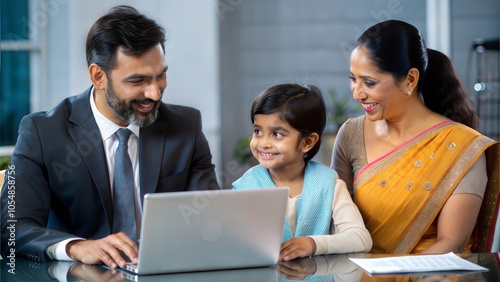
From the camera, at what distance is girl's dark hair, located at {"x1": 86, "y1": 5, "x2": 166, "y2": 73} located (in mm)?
2197

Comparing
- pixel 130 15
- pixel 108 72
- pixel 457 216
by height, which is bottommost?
pixel 457 216

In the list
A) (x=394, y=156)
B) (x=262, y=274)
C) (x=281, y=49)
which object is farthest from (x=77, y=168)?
(x=281, y=49)

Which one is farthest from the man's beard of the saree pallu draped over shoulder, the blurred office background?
the blurred office background

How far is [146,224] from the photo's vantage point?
1.54m

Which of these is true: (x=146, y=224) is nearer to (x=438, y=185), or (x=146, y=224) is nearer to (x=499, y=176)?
(x=438, y=185)

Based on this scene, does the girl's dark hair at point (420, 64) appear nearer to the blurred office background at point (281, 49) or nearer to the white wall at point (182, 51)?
the white wall at point (182, 51)

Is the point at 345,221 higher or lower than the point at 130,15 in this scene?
lower

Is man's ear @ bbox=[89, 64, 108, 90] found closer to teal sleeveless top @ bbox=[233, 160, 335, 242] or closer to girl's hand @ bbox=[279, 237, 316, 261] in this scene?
teal sleeveless top @ bbox=[233, 160, 335, 242]

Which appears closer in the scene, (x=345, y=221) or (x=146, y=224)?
(x=146, y=224)

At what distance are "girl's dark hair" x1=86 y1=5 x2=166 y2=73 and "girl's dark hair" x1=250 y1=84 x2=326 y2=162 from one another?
0.38m

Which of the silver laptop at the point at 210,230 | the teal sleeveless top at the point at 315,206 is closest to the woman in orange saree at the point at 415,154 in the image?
the teal sleeveless top at the point at 315,206

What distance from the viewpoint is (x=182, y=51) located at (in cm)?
511

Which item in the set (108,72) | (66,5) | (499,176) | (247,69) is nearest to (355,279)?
(499,176)

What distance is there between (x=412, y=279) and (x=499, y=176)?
2.68 ft
